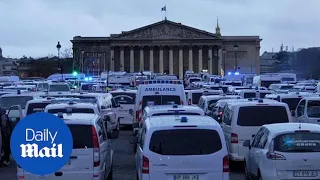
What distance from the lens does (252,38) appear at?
144 m

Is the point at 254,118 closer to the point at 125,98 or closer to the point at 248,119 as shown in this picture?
the point at 248,119

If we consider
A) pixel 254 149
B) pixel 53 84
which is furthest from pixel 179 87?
pixel 53 84

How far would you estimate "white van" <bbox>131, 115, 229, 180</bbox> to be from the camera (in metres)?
10.4

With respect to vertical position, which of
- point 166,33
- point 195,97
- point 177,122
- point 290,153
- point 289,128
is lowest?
point 290,153

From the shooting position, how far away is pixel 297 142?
11750 mm

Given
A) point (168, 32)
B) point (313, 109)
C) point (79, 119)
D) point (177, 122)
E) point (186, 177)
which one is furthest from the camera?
point (168, 32)

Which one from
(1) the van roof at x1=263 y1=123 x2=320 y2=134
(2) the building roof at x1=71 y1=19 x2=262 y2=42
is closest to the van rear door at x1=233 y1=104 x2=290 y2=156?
(1) the van roof at x1=263 y1=123 x2=320 y2=134

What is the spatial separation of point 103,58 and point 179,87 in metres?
120

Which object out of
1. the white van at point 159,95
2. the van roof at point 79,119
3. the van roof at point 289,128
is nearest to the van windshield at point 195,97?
the white van at point 159,95

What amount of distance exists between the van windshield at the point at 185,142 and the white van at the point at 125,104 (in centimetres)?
2017

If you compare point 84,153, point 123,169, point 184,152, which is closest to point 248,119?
point 123,169

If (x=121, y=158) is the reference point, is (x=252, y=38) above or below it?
above

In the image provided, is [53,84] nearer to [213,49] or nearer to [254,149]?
[254,149]

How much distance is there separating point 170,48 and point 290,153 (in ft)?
441
